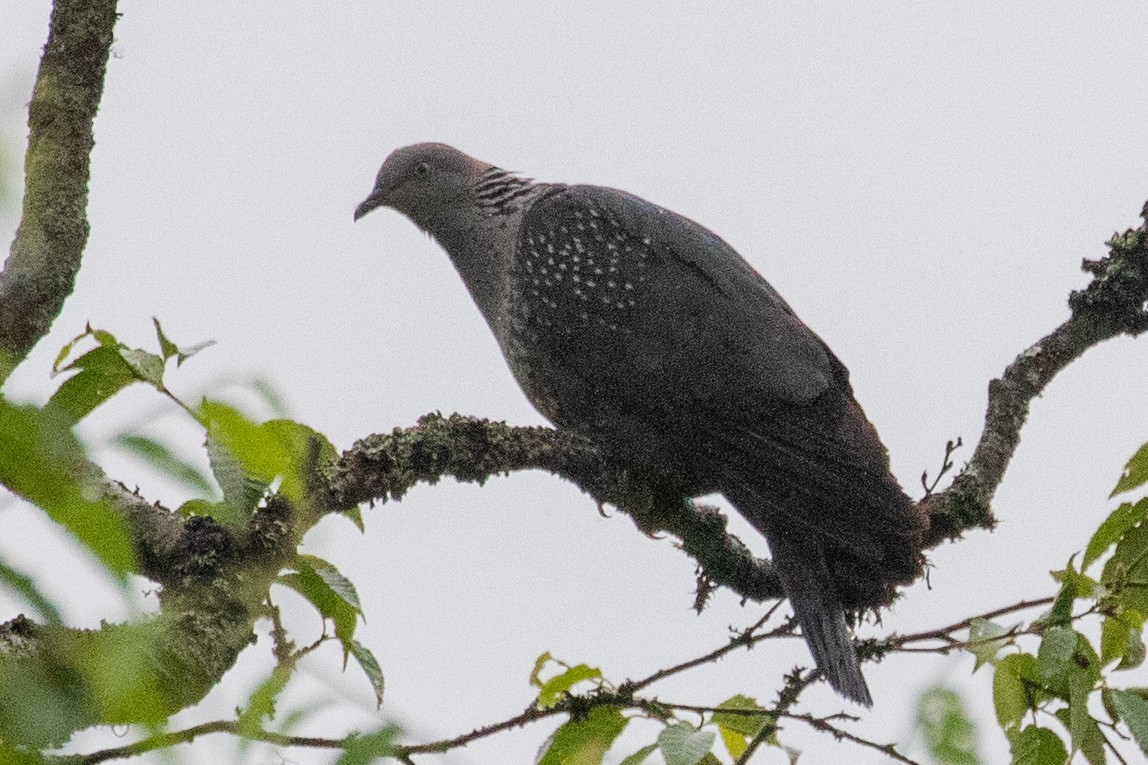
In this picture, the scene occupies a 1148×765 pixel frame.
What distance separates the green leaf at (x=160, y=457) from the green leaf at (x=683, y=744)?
1.39 metres

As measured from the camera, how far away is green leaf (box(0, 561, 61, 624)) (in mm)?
730

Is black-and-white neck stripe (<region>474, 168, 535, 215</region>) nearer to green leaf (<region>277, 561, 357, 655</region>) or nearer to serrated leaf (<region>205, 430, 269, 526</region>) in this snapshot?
green leaf (<region>277, 561, 357, 655</region>)

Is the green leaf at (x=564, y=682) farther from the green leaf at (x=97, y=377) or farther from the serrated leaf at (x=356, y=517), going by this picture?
the green leaf at (x=97, y=377)

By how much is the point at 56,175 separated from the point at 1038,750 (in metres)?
1.91

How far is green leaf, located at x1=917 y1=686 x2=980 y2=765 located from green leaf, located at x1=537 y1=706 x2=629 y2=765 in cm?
99

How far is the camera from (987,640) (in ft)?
7.91

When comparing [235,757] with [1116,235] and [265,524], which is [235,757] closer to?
[265,524]

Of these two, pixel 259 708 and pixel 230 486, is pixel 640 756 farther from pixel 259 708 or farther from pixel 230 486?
pixel 259 708

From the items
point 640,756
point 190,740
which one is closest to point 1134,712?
point 640,756

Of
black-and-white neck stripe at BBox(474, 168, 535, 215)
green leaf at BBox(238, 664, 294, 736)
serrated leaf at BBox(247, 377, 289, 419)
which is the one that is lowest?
green leaf at BBox(238, 664, 294, 736)

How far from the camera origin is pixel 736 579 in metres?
4.00

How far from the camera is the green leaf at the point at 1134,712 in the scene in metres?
2.17

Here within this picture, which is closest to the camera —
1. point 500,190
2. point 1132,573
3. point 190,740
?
point 190,740

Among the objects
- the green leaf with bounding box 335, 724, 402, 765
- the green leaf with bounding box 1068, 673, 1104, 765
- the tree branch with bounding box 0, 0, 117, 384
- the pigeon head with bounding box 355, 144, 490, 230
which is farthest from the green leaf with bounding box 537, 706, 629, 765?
the pigeon head with bounding box 355, 144, 490, 230
